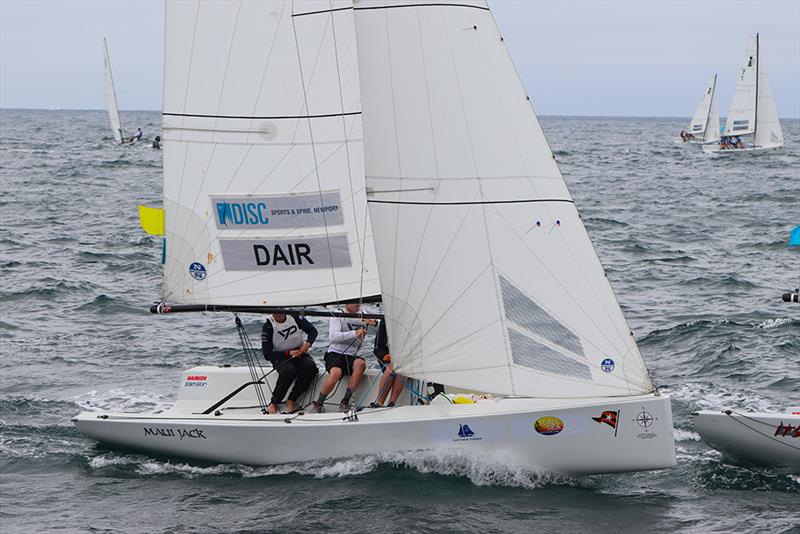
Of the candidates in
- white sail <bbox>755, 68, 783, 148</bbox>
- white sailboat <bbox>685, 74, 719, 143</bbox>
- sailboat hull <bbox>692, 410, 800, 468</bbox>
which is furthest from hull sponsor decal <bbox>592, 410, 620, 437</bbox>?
white sailboat <bbox>685, 74, 719, 143</bbox>

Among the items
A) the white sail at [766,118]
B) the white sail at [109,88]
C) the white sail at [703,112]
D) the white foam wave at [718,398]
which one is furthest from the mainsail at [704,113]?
the white foam wave at [718,398]

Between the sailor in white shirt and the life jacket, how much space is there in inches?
12.9

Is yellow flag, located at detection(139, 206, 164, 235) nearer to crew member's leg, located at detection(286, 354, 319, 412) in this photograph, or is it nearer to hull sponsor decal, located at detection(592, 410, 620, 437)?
crew member's leg, located at detection(286, 354, 319, 412)

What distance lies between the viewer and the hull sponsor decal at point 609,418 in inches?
382

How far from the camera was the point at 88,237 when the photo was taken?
25984mm

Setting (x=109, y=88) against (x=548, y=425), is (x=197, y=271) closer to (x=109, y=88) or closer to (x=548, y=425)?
(x=548, y=425)

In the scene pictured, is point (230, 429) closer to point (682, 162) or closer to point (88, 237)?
point (88, 237)

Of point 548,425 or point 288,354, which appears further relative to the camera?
point 288,354

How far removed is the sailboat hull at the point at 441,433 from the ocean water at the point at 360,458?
138 mm

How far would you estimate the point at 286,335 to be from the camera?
11.3 m

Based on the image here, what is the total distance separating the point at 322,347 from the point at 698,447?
592cm

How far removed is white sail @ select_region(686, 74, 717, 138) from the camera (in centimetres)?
6462

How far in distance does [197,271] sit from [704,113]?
6245 cm

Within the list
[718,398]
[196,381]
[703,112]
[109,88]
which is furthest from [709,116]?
[196,381]
